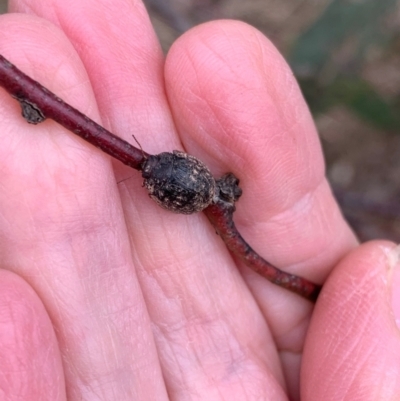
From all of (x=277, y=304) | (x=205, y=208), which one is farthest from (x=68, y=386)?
(x=277, y=304)

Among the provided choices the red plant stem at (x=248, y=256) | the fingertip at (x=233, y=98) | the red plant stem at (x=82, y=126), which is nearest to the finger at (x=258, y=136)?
the fingertip at (x=233, y=98)

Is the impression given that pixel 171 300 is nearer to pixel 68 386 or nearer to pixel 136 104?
pixel 68 386

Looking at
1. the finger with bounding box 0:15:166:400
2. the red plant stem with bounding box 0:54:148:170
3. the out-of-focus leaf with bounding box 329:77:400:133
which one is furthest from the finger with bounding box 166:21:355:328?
the out-of-focus leaf with bounding box 329:77:400:133

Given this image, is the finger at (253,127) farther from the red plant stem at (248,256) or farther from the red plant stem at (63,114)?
the red plant stem at (63,114)

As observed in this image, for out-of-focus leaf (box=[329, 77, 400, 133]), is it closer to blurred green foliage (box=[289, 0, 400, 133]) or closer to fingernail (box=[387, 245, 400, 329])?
blurred green foliage (box=[289, 0, 400, 133])

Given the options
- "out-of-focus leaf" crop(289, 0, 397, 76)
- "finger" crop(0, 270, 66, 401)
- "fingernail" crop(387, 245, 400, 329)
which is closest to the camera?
"finger" crop(0, 270, 66, 401)


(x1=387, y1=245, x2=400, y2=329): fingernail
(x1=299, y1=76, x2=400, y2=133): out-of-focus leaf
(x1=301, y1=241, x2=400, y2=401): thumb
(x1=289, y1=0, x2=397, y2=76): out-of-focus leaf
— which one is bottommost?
(x1=301, y1=241, x2=400, y2=401): thumb
